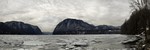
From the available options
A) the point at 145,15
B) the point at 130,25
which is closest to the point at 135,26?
the point at 130,25

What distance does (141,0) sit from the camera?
35500 mm

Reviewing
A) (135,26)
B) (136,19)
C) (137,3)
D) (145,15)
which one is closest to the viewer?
(137,3)

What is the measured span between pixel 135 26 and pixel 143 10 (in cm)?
Result: 4986

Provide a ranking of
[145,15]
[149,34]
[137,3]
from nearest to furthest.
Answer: [149,34], [137,3], [145,15]

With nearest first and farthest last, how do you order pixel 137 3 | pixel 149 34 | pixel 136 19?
pixel 149 34 < pixel 137 3 < pixel 136 19

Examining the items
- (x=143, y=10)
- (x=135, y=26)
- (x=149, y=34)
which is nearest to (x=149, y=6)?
(x=143, y=10)

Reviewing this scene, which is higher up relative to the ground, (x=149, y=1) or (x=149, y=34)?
(x=149, y=1)

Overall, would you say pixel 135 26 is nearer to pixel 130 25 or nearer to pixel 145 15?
pixel 130 25

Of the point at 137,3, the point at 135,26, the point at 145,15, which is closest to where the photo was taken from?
the point at 137,3

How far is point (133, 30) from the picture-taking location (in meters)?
90.4

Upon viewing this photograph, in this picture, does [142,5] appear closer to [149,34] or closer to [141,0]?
[141,0]

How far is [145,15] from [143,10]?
2.88 meters

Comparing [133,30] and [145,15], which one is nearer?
[145,15]

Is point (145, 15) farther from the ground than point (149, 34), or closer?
farther from the ground
